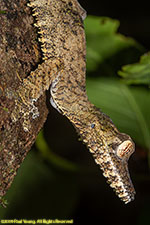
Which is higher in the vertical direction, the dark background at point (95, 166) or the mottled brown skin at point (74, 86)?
the mottled brown skin at point (74, 86)

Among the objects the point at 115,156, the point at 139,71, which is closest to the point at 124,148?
the point at 115,156

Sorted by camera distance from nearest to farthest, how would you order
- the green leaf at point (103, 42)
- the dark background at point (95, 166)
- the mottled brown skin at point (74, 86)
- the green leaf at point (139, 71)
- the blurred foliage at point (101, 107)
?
the mottled brown skin at point (74, 86)
the green leaf at point (139, 71)
the green leaf at point (103, 42)
the blurred foliage at point (101, 107)
the dark background at point (95, 166)

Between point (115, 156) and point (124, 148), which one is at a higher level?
point (124, 148)

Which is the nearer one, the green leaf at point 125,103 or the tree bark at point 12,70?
the tree bark at point 12,70

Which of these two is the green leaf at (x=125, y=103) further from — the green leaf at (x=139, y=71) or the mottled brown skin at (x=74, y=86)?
the mottled brown skin at (x=74, y=86)

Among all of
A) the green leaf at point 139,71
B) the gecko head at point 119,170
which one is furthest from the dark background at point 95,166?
the green leaf at point 139,71

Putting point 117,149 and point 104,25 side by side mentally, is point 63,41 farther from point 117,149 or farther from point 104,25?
point 117,149

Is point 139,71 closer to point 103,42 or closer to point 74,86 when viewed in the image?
point 74,86

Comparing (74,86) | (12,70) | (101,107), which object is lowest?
(101,107)
